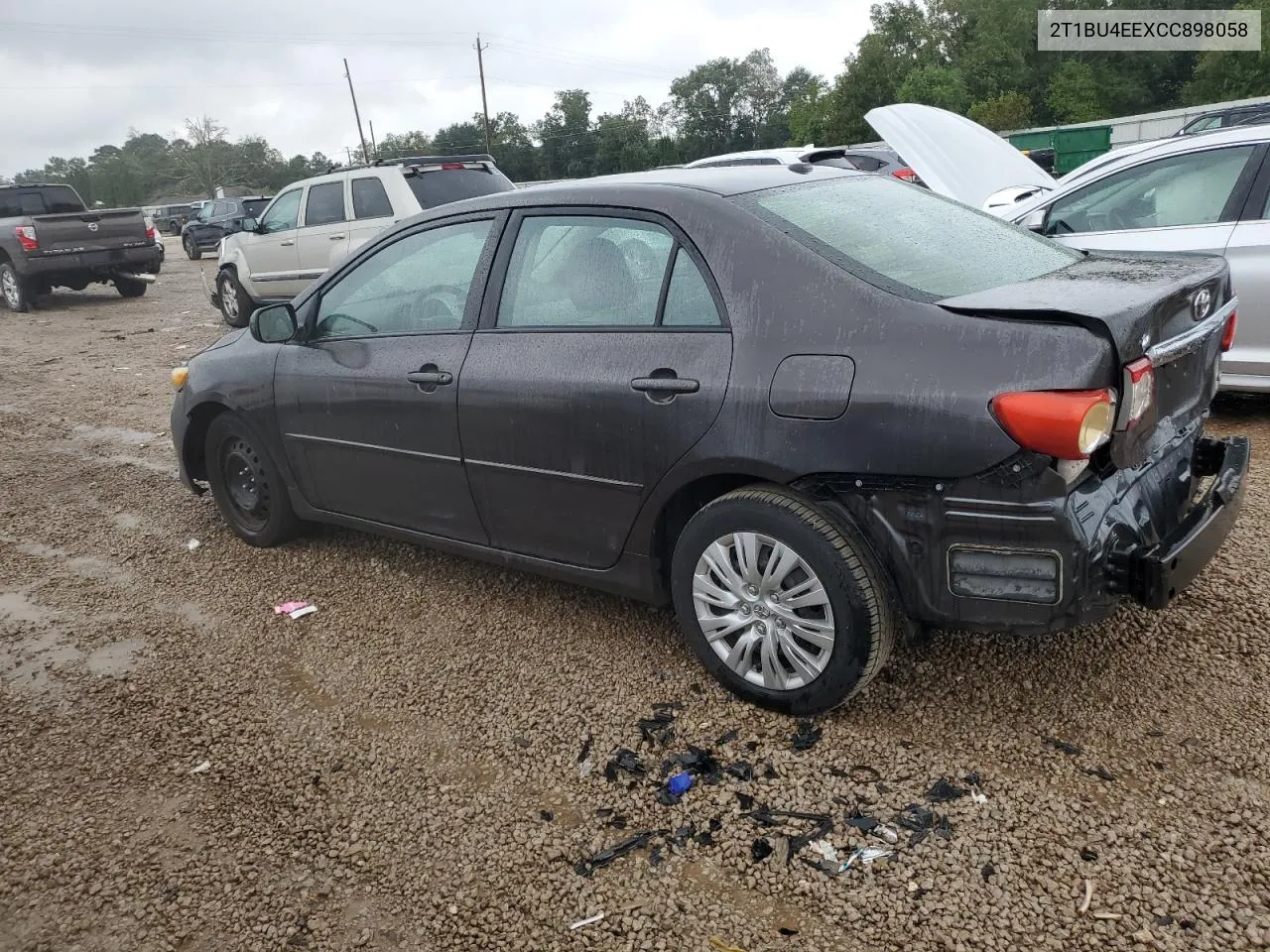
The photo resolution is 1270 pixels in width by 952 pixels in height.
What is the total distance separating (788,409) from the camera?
295cm

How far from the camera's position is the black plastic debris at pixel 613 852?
2666mm

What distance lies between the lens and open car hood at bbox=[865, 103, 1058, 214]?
785cm

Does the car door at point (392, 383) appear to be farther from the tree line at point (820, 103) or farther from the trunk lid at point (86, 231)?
the tree line at point (820, 103)

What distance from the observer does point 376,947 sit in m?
2.46

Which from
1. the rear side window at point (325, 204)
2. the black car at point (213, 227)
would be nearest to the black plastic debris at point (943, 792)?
the rear side window at point (325, 204)

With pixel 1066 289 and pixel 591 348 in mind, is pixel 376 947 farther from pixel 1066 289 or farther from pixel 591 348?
pixel 1066 289

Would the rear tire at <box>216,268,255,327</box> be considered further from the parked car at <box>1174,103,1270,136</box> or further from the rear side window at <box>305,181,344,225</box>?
the parked car at <box>1174,103,1270,136</box>

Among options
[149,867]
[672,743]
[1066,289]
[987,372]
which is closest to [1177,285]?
[1066,289]

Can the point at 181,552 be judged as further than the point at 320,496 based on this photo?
Yes

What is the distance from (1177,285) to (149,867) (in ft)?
10.9

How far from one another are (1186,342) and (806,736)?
161 cm

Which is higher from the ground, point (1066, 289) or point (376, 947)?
point (1066, 289)

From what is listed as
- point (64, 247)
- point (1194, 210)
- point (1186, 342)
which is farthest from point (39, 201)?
point (1186, 342)

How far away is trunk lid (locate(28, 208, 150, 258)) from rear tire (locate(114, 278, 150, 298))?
5.00ft
